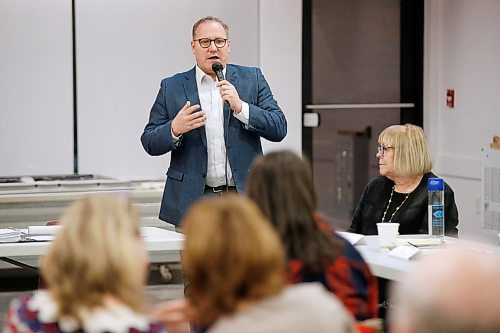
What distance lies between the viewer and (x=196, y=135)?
16.7ft

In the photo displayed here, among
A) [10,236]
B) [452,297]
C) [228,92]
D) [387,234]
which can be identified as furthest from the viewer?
[228,92]

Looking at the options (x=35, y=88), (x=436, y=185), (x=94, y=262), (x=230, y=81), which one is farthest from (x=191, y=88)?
(x=94, y=262)

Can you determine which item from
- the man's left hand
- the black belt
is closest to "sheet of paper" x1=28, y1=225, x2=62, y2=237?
the black belt

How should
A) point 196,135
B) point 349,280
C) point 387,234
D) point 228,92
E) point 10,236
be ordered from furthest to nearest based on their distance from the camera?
point 196,135 < point 228,92 < point 10,236 < point 387,234 < point 349,280

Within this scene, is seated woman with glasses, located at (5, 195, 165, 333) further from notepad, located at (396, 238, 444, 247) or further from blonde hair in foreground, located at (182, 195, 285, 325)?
notepad, located at (396, 238, 444, 247)

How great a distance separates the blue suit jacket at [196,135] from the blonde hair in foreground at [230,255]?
2.71 meters

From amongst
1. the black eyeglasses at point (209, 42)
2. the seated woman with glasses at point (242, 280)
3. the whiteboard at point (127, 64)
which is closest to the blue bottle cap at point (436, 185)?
the black eyeglasses at point (209, 42)

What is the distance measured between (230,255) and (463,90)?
6.23 metres

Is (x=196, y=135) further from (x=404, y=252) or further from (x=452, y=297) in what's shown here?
(x=452, y=297)

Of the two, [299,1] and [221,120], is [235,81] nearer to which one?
[221,120]

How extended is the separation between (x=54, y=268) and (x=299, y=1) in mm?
5988

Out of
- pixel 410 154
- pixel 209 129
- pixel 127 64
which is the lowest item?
pixel 410 154

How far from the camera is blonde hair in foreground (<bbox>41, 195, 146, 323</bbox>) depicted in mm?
2340

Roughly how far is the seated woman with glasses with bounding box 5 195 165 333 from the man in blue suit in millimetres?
2540
